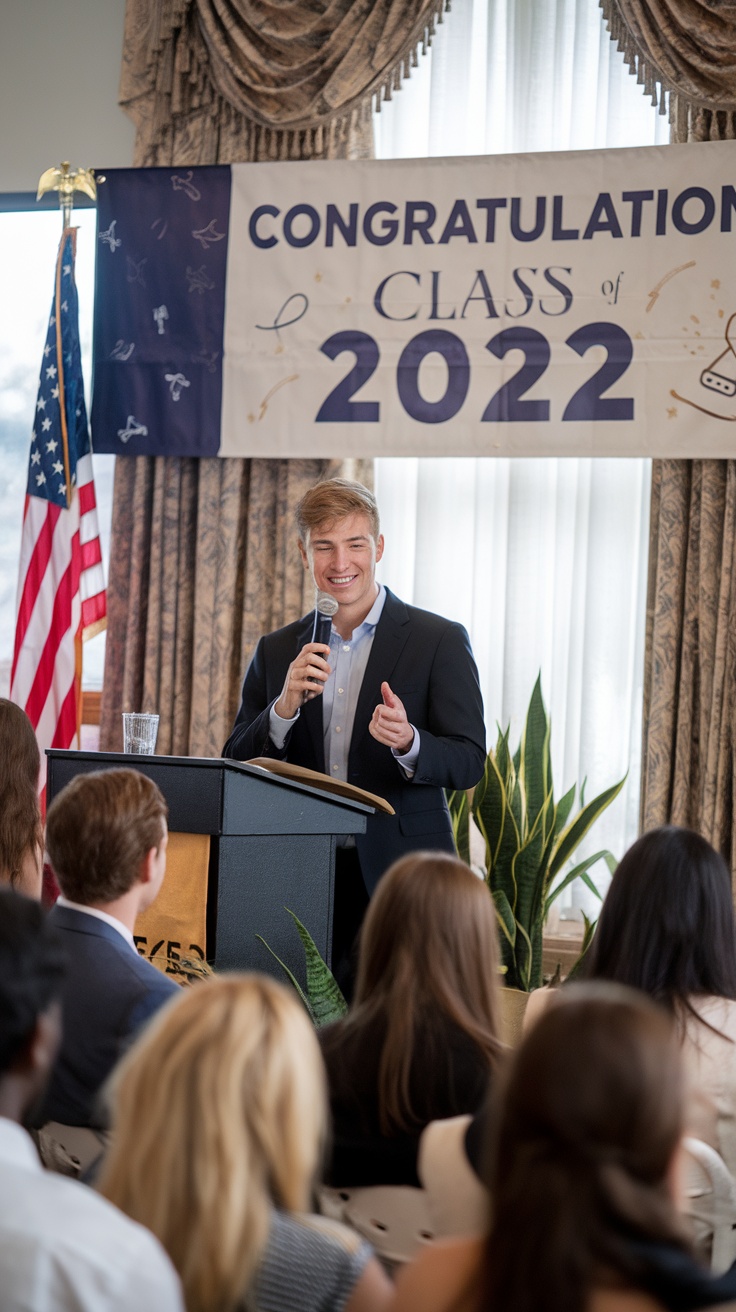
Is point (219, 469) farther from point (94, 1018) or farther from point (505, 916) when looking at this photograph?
point (94, 1018)

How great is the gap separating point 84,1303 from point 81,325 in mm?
4621

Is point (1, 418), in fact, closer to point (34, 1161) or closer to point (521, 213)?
point (521, 213)

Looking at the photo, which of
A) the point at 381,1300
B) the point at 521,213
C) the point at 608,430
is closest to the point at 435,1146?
the point at 381,1300

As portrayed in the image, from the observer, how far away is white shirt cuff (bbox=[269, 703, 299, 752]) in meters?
2.91

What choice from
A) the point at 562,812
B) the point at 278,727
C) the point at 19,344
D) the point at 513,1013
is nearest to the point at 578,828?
the point at 562,812

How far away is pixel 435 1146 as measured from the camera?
1.35 meters

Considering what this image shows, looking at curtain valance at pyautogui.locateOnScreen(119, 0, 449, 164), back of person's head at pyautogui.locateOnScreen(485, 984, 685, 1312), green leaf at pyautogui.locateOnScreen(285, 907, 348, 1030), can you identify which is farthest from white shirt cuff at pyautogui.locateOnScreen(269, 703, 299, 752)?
curtain valance at pyautogui.locateOnScreen(119, 0, 449, 164)

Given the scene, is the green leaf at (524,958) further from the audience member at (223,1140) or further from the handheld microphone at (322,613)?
the audience member at (223,1140)

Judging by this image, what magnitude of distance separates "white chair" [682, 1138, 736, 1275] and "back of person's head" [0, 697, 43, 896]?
158 centimetres

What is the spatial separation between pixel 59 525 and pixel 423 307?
148 cm

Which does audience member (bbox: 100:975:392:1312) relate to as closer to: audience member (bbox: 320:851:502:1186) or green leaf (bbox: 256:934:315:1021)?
audience member (bbox: 320:851:502:1186)

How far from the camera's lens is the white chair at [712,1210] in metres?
1.60

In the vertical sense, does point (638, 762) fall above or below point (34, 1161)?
above

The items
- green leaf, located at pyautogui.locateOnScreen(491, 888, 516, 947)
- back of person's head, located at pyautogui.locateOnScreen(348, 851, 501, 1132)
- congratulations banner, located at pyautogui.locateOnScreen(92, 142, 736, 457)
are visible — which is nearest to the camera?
back of person's head, located at pyautogui.locateOnScreen(348, 851, 501, 1132)
